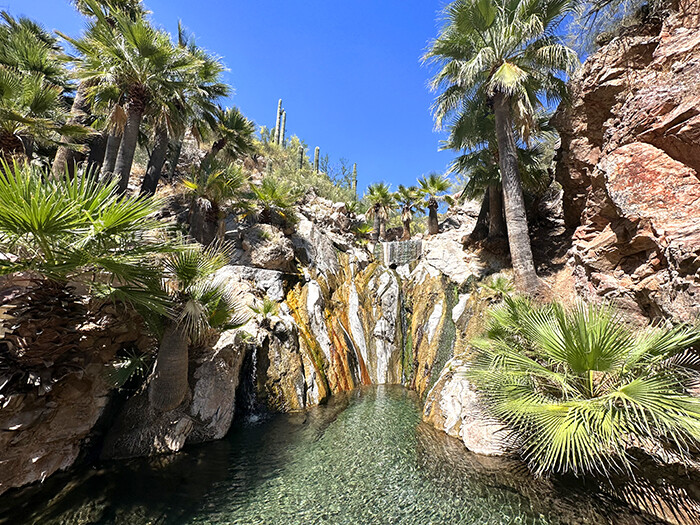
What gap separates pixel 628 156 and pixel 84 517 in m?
11.2

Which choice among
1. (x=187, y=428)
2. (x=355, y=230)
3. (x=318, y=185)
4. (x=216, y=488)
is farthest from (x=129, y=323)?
(x=318, y=185)

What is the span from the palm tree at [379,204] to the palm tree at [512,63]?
11.5 meters

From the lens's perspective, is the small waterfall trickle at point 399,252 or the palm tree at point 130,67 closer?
the palm tree at point 130,67

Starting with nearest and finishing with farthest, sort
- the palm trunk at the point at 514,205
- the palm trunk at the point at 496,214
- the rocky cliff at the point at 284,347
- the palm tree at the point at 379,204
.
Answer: the rocky cliff at the point at 284,347 < the palm trunk at the point at 514,205 < the palm trunk at the point at 496,214 < the palm tree at the point at 379,204

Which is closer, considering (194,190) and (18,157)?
(18,157)

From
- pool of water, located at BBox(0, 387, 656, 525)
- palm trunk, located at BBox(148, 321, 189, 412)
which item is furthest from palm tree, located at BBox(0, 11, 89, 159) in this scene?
pool of water, located at BBox(0, 387, 656, 525)

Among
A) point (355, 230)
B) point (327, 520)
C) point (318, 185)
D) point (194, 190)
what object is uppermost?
point (318, 185)

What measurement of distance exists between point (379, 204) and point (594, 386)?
1936 centimetres

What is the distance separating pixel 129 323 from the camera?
571cm

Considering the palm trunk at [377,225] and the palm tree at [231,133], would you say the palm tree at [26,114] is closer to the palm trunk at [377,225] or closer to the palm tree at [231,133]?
the palm tree at [231,133]

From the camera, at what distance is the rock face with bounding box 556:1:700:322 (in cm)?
495

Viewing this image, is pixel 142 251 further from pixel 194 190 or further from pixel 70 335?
pixel 194 190

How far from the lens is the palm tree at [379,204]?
2178 centimetres

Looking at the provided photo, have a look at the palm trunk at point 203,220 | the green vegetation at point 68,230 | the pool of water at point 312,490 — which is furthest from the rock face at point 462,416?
the palm trunk at point 203,220
